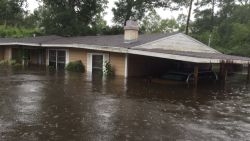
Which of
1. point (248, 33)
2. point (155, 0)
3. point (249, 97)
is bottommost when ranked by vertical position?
point (249, 97)

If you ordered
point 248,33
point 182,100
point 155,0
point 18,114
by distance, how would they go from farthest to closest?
point 155,0 → point 248,33 → point 182,100 → point 18,114

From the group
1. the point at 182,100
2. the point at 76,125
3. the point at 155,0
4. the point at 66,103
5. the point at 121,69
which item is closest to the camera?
the point at 76,125

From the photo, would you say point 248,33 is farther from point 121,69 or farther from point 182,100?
point 182,100

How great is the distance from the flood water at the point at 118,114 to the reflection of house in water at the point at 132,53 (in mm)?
4005

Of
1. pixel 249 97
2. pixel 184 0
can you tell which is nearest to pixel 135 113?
pixel 249 97

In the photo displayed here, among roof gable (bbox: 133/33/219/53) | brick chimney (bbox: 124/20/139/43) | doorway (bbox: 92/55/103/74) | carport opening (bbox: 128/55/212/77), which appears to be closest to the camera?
carport opening (bbox: 128/55/212/77)

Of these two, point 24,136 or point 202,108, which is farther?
point 202,108

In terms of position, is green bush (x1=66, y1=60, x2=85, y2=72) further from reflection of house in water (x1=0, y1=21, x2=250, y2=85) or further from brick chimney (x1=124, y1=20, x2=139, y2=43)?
brick chimney (x1=124, y1=20, x2=139, y2=43)

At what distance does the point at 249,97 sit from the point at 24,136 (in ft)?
34.5

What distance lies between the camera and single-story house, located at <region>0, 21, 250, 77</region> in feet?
65.0

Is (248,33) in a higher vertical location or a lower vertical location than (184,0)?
lower

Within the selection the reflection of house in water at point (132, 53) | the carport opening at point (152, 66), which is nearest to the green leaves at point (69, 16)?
the reflection of house in water at point (132, 53)

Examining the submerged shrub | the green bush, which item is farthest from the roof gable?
the green bush

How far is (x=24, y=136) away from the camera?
713 centimetres
